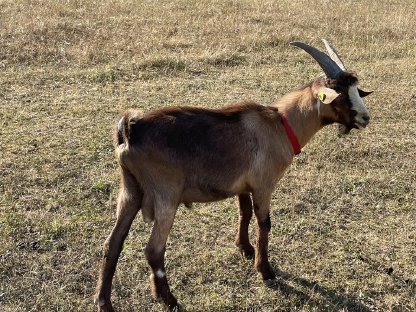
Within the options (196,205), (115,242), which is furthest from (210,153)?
(196,205)

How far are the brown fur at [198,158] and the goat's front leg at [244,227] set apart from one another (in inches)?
13.9

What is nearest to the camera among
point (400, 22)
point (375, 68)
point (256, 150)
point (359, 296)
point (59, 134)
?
point (256, 150)

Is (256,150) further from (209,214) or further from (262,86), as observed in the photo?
(262,86)

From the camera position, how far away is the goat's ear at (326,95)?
478 centimetres

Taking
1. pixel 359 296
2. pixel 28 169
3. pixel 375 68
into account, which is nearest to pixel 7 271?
pixel 28 169

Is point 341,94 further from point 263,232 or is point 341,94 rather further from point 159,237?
point 159,237

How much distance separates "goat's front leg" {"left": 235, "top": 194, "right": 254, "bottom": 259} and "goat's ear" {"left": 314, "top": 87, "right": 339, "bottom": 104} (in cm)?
121

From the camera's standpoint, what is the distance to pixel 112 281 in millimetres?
5043

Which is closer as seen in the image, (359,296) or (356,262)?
(359,296)

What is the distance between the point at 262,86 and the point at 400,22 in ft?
19.5

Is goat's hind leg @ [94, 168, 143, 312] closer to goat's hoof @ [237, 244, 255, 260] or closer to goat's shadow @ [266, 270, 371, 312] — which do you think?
goat's hoof @ [237, 244, 255, 260]

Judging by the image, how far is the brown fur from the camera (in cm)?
446

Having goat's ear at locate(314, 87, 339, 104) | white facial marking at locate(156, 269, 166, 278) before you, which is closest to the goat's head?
goat's ear at locate(314, 87, 339, 104)

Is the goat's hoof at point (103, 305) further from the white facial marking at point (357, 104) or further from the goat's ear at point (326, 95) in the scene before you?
the white facial marking at point (357, 104)
